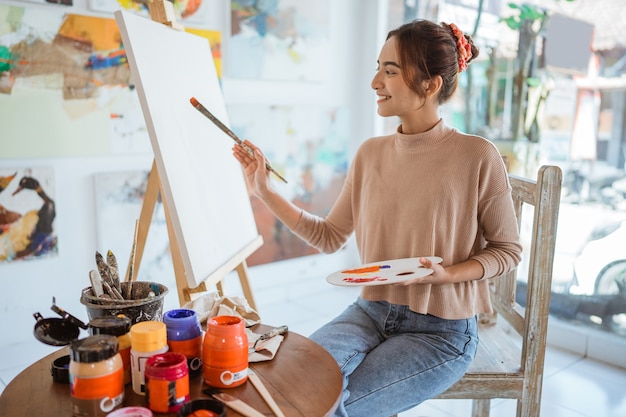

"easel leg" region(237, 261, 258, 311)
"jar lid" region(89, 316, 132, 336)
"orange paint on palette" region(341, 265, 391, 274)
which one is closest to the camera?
"jar lid" region(89, 316, 132, 336)

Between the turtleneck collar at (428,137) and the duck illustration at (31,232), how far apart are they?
155cm

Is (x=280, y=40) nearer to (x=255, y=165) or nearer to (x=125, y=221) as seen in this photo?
(x=125, y=221)

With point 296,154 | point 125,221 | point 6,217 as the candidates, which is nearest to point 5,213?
point 6,217

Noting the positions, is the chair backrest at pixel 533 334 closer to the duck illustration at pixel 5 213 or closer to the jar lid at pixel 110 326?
the jar lid at pixel 110 326

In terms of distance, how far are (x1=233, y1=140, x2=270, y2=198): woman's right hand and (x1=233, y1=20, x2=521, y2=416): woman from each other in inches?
0.4

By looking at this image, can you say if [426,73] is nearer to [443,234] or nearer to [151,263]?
[443,234]

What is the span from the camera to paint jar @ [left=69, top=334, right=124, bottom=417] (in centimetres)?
82

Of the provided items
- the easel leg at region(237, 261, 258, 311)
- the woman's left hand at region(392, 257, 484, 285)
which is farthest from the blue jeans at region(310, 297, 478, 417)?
the easel leg at region(237, 261, 258, 311)

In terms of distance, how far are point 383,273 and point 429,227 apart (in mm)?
189

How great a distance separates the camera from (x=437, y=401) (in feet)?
7.04

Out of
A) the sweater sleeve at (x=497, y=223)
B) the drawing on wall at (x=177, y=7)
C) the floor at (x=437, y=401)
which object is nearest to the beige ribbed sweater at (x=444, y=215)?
the sweater sleeve at (x=497, y=223)

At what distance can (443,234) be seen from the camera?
4.45 feet

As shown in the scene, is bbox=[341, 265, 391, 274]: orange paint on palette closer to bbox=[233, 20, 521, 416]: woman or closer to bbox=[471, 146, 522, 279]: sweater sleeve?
bbox=[233, 20, 521, 416]: woman

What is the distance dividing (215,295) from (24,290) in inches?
51.1
